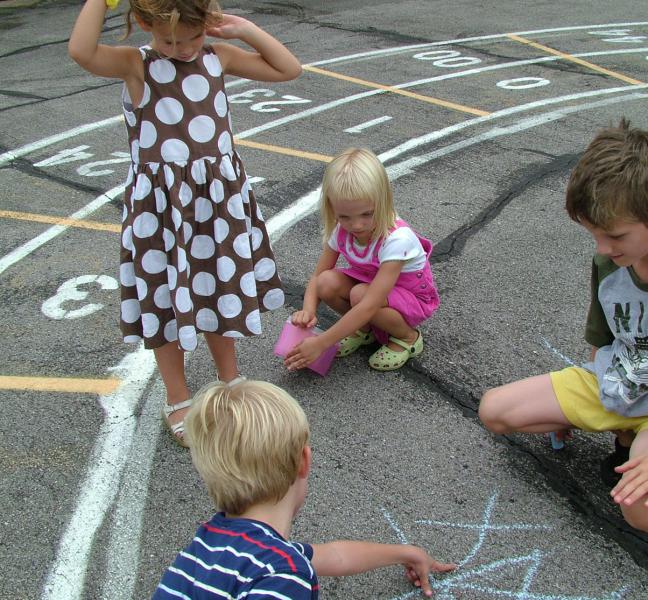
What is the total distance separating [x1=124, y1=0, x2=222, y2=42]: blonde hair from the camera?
2494 mm

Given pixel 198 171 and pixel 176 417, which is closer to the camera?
pixel 198 171

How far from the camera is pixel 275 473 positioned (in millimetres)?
1896

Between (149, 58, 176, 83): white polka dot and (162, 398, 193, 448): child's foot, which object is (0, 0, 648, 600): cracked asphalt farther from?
(149, 58, 176, 83): white polka dot

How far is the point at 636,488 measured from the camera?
2.30 m

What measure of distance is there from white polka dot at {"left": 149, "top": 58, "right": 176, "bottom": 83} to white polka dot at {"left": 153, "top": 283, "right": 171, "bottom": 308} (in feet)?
2.48

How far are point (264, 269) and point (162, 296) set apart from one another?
0.44 metres

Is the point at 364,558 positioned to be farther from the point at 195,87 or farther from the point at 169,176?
the point at 195,87

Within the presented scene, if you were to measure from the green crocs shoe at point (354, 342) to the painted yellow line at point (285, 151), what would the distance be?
102 inches

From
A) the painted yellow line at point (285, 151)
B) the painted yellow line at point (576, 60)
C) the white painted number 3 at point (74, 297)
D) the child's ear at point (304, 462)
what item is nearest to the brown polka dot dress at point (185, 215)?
the child's ear at point (304, 462)

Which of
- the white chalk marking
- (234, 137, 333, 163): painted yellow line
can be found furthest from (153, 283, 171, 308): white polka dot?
the white chalk marking

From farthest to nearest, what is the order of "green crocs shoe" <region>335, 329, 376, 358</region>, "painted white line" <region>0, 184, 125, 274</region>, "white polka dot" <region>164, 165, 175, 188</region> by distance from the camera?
"painted white line" <region>0, 184, 125, 274</region>, "green crocs shoe" <region>335, 329, 376, 358</region>, "white polka dot" <region>164, 165, 175, 188</region>

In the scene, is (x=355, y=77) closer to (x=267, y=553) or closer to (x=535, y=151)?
(x=535, y=151)

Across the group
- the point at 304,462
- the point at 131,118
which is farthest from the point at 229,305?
the point at 304,462

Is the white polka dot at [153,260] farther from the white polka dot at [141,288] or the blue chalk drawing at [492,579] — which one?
the blue chalk drawing at [492,579]
